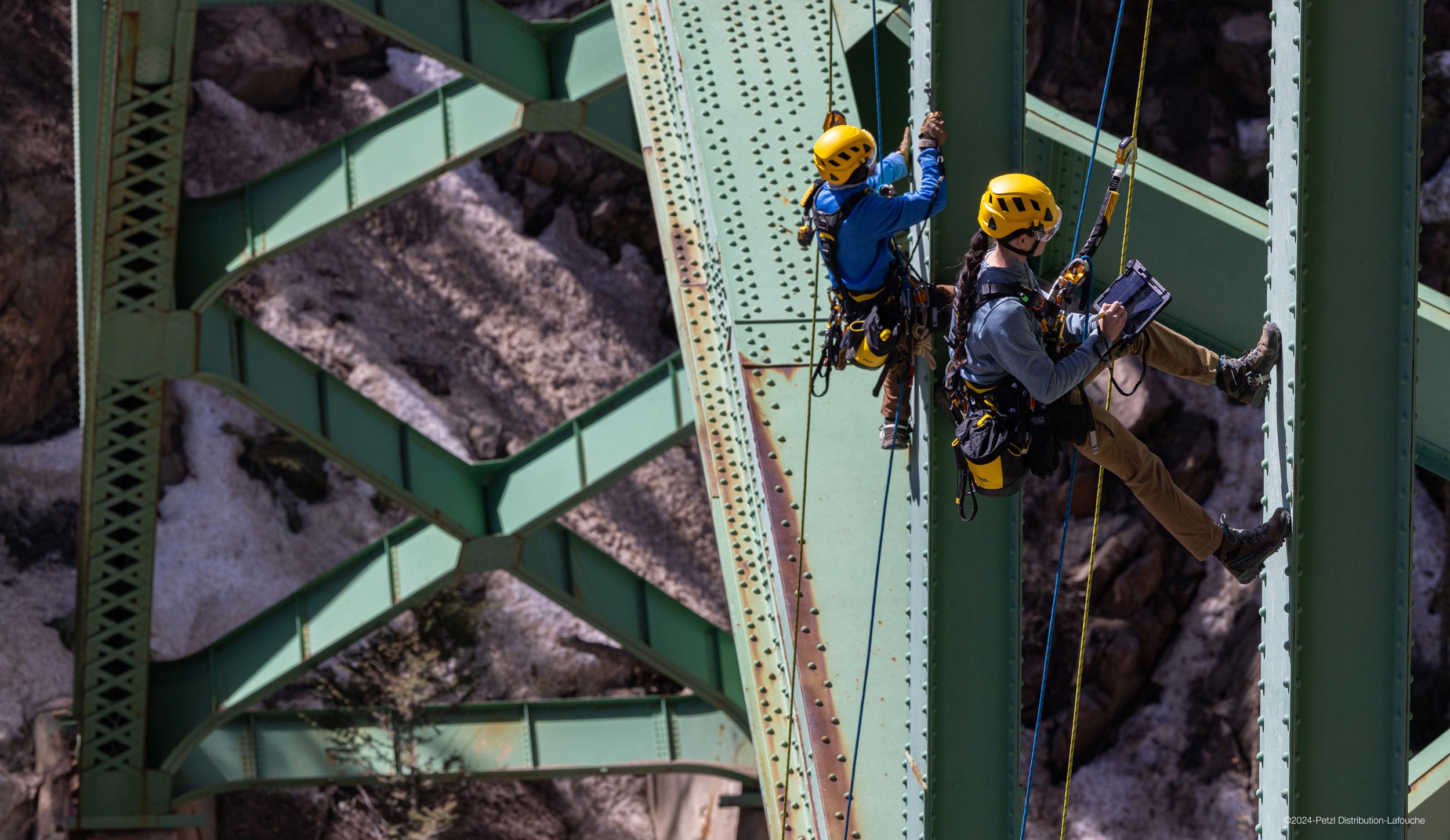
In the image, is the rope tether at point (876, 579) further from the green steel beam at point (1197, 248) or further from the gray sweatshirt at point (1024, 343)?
the green steel beam at point (1197, 248)

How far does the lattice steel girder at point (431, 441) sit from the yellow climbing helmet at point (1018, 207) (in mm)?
8633

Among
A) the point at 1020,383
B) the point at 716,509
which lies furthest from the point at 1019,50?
the point at 716,509

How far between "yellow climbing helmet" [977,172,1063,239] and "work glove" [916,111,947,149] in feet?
0.76

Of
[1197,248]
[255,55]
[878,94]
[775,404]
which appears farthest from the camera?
[255,55]

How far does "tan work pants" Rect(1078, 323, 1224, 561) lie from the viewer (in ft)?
18.8

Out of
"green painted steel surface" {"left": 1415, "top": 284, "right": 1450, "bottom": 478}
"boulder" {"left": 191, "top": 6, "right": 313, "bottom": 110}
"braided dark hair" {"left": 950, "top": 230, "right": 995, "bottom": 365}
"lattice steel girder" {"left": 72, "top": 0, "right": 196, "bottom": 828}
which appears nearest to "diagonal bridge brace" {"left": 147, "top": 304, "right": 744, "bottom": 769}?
"lattice steel girder" {"left": 72, "top": 0, "right": 196, "bottom": 828}

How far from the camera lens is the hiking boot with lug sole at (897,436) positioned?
6520 mm

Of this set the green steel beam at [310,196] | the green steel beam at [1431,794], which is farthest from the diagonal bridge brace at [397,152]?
the green steel beam at [1431,794]

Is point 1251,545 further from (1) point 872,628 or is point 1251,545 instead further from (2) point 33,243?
(2) point 33,243

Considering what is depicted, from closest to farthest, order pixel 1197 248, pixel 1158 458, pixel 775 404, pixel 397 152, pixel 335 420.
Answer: pixel 1158 458, pixel 1197 248, pixel 775 404, pixel 397 152, pixel 335 420

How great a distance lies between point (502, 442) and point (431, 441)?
5799 millimetres

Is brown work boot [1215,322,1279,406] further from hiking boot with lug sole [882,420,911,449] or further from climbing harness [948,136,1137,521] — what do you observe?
hiking boot with lug sole [882,420,911,449]

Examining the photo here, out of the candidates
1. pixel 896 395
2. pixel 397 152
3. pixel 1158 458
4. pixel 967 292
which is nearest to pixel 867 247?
pixel 896 395

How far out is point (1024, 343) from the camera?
5371 mm
